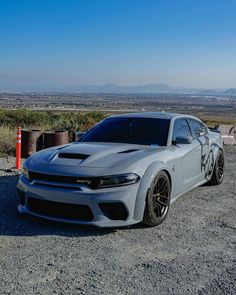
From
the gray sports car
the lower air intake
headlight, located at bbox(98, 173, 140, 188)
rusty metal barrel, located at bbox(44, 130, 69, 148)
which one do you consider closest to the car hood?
the gray sports car

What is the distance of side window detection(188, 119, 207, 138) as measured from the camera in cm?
738

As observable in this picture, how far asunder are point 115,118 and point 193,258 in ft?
10.5

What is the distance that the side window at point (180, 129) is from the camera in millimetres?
6626

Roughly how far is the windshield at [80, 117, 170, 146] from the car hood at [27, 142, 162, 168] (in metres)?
0.31

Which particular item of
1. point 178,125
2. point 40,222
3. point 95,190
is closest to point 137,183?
Answer: point 95,190

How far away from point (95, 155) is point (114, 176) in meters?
0.55

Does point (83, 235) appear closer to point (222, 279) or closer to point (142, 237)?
point (142, 237)

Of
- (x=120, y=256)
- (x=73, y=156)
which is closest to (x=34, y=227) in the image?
(x=73, y=156)

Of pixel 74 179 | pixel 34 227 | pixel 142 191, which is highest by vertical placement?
pixel 74 179

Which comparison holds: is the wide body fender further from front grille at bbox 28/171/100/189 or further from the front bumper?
front grille at bbox 28/171/100/189

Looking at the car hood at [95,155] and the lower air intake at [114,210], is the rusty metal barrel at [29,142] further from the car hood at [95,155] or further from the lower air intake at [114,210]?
the lower air intake at [114,210]

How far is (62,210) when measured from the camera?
16.8 ft

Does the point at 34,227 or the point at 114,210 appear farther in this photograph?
the point at 34,227

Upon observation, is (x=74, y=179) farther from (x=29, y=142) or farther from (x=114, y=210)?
(x=29, y=142)
